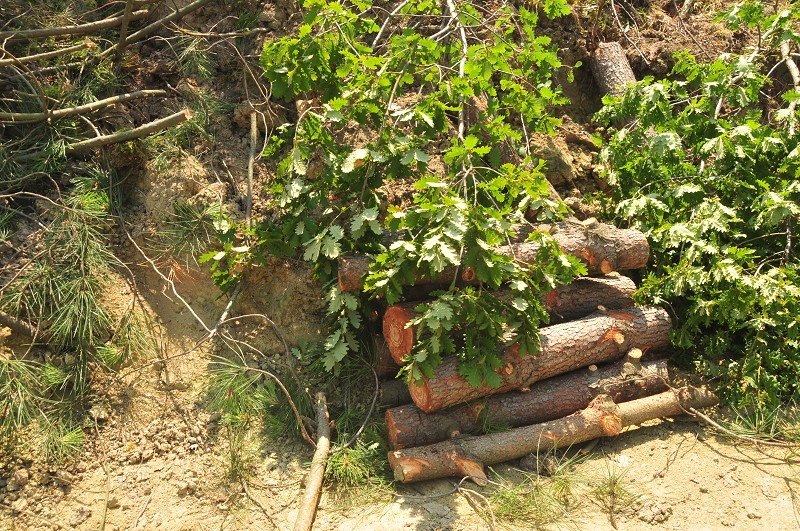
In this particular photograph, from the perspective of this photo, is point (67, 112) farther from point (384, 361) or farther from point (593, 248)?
point (593, 248)

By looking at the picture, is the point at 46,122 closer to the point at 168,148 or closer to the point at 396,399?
the point at 168,148

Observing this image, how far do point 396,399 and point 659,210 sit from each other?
2.19 m

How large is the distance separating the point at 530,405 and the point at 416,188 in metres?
1.47

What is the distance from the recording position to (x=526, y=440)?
13.2 feet

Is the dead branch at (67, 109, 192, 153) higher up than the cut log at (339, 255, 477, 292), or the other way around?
the dead branch at (67, 109, 192, 153)

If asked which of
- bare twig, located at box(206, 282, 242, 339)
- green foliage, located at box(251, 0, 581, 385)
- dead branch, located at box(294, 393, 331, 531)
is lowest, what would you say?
dead branch, located at box(294, 393, 331, 531)

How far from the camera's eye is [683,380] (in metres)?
4.57

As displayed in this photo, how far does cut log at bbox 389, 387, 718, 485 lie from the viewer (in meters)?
3.89

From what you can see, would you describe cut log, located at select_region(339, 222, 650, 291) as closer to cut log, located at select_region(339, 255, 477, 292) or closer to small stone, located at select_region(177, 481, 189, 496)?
cut log, located at select_region(339, 255, 477, 292)

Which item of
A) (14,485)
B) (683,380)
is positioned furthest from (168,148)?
(683,380)

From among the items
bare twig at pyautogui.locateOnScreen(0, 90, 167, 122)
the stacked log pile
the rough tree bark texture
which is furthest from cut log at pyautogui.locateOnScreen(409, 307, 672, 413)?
bare twig at pyautogui.locateOnScreen(0, 90, 167, 122)

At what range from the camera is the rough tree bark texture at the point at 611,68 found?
6035 mm

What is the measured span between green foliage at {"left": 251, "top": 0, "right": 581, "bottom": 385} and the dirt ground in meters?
0.49

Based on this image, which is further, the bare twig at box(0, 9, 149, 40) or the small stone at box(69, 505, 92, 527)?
the bare twig at box(0, 9, 149, 40)
